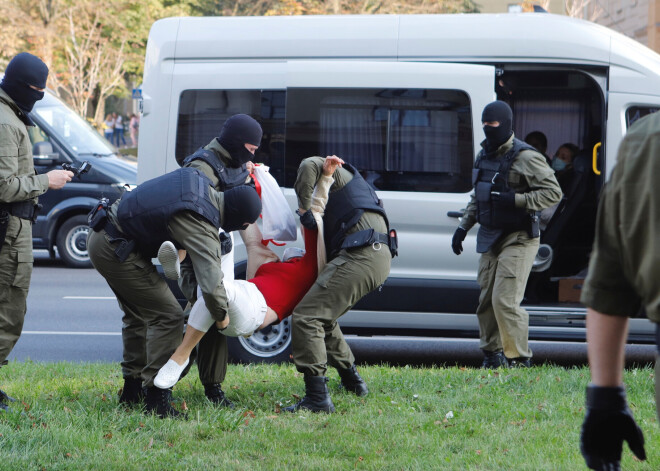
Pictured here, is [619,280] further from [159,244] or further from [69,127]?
[69,127]

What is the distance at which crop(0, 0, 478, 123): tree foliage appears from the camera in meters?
26.2

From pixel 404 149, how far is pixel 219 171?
211 centimetres

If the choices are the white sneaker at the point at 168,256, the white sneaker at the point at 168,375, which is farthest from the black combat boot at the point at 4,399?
the white sneaker at the point at 168,256

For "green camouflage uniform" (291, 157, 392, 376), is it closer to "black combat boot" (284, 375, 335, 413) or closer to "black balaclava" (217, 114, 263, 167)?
"black combat boot" (284, 375, 335, 413)

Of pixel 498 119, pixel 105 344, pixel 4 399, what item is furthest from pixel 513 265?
pixel 105 344

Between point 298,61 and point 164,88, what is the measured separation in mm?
1052

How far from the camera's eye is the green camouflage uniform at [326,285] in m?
5.25

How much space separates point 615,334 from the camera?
7.16ft

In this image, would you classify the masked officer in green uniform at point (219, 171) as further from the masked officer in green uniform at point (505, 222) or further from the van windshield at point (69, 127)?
the van windshield at point (69, 127)

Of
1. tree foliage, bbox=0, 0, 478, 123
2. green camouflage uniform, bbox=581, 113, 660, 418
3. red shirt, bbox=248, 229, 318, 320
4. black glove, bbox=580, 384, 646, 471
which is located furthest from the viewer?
tree foliage, bbox=0, 0, 478, 123

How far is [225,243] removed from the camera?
526 centimetres

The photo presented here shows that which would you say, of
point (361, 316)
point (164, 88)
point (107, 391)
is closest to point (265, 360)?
point (361, 316)

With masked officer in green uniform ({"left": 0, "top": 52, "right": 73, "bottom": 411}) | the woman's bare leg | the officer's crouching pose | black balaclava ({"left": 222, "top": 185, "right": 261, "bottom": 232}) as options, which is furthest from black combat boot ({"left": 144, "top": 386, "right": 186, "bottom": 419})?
black balaclava ({"left": 222, "top": 185, "right": 261, "bottom": 232})

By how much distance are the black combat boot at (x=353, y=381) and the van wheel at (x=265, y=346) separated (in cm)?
143
